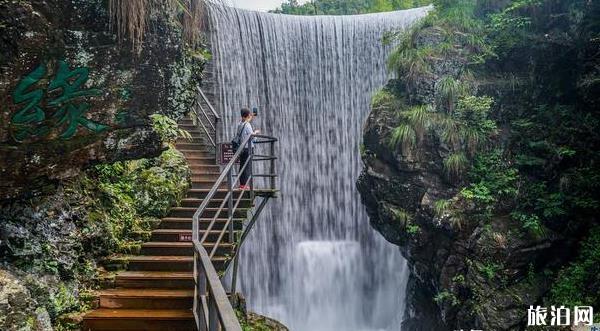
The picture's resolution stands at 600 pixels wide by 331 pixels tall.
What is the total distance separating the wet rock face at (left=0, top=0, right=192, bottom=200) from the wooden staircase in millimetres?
1405

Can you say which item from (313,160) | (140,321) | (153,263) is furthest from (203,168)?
(313,160)

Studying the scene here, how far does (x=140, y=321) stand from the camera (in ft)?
16.1

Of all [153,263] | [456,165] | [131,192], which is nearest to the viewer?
[153,263]

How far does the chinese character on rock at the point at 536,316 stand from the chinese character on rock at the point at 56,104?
7.01 m

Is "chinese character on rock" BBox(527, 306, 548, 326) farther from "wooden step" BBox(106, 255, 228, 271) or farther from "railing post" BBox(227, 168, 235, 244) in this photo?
"wooden step" BBox(106, 255, 228, 271)

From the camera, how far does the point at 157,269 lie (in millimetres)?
5926

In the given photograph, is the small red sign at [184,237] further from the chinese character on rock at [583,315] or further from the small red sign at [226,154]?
the chinese character on rock at [583,315]

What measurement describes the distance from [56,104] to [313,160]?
31.3ft

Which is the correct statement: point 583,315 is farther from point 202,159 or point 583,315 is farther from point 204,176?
point 202,159

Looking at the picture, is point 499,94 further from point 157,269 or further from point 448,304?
point 157,269

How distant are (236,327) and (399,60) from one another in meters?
9.19

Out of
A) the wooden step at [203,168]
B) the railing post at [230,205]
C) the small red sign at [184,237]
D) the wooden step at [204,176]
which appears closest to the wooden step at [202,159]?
the wooden step at [203,168]

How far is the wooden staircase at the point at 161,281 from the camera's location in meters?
4.93

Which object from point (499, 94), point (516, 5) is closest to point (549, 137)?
point (499, 94)
